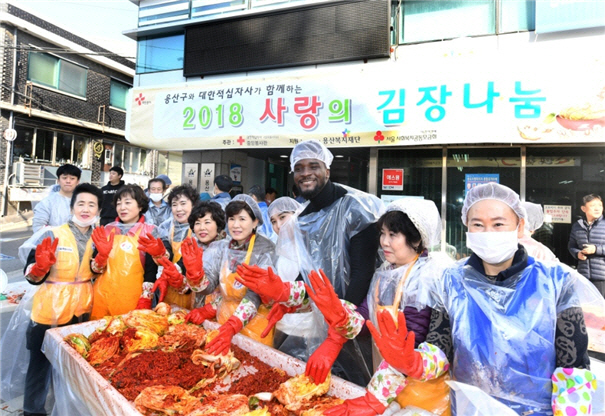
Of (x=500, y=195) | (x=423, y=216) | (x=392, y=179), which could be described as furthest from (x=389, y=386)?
(x=392, y=179)

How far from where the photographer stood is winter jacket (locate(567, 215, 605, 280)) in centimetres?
402

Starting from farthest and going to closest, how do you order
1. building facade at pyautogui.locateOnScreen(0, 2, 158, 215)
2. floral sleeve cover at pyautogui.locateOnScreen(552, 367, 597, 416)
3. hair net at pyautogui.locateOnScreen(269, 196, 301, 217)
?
1. building facade at pyautogui.locateOnScreen(0, 2, 158, 215)
2. hair net at pyautogui.locateOnScreen(269, 196, 301, 217)
3. floral sleeve cover at pyautogui.locateOnScreen(552, 367, 597, 416)

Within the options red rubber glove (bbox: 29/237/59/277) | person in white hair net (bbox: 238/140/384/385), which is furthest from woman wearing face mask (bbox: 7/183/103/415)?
person in white hair net (bbox: 238/140/384/385)

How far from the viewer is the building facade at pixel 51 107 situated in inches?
468

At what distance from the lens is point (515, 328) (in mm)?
1257

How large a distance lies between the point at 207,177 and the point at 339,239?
5.34 metres

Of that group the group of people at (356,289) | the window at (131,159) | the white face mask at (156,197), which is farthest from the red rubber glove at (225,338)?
the window at (131,159)

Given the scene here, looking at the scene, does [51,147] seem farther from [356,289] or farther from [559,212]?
[559,212]

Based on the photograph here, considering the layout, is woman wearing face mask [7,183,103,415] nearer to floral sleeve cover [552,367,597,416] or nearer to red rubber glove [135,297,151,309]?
red rubber glove [135,297,151,309]

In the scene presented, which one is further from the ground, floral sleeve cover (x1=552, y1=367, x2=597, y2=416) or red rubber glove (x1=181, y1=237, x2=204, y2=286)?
red rubber glove (x1=181, y1=237, x2=204, y2=286)

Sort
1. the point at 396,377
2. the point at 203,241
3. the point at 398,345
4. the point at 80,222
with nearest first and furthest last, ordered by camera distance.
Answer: the point at 398,345 < the point at 396,377 < the point at 80,222 < the point at 203,241

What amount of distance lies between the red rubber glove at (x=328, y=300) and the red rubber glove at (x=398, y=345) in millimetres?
324

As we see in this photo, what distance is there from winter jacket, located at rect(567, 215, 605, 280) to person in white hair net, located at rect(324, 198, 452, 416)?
11.5 ft

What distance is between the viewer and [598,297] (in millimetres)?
1321
